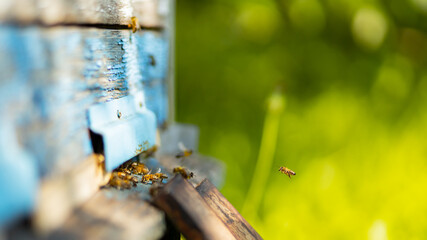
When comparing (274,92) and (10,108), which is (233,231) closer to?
(10,108)

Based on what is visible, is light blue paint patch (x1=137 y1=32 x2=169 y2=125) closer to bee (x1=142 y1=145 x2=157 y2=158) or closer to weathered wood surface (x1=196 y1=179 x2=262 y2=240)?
bee (x1=142 y1=145 x2=157 y2=158)

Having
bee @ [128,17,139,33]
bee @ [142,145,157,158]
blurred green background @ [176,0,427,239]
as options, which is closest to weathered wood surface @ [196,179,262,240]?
bee @ [142,145,157,158]

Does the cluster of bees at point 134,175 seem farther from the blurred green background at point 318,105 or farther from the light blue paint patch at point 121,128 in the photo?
the blurred green background at point 318,105

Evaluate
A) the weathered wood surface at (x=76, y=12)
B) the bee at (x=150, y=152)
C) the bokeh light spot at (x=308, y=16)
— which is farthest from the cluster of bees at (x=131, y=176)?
the bokeh light spot at (x=308, y=16)

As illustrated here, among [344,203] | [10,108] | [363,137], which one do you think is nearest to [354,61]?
[363,137]

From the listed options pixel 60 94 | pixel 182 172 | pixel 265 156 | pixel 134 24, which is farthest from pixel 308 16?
pixel 60 94

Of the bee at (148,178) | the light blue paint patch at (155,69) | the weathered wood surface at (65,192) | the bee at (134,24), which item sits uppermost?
the bee at (134,24)
